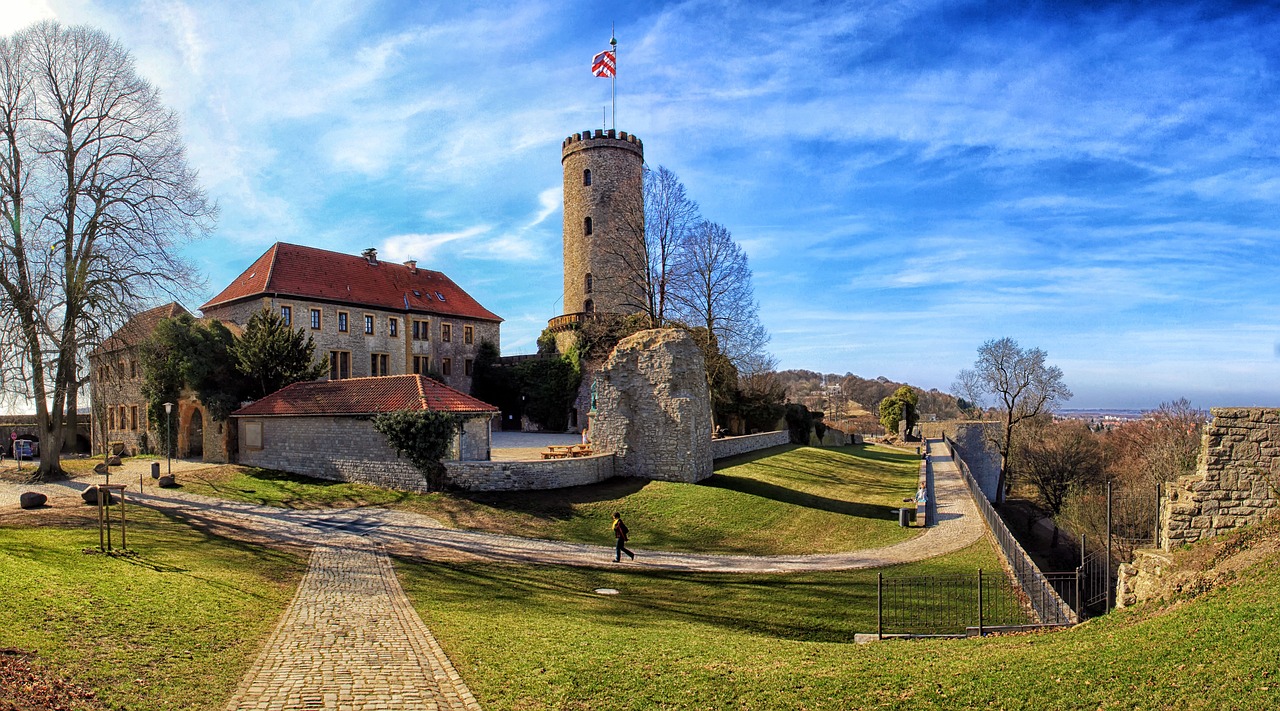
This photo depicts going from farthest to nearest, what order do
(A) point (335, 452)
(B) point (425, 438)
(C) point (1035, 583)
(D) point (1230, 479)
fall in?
(A) point (335, 452) → (B) point (425, 438) → (C) point (1035, 583) → (D) point (1230, 479)

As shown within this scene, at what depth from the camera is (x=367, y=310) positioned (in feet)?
129

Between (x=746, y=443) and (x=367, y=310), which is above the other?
(x=367, y=310)

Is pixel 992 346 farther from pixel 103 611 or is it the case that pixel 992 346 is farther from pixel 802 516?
pixel 103 611

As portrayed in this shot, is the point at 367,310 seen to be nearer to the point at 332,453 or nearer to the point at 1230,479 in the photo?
the point at 332,453

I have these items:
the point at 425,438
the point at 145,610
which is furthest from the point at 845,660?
the point at 425,438

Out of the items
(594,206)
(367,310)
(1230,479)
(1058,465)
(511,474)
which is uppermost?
(594,206)

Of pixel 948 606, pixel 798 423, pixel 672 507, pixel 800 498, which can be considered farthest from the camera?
pixel 798 423

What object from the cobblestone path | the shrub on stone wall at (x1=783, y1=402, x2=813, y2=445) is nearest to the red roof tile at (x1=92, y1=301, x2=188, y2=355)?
the cobblestone path

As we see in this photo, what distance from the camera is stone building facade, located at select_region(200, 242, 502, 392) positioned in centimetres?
3612

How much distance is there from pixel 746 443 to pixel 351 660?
26060 mm

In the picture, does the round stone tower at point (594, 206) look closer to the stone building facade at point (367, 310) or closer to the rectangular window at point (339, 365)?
the stone building facade at point (367, 310)

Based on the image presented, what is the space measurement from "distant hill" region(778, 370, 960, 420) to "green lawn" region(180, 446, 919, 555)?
62.0 metres

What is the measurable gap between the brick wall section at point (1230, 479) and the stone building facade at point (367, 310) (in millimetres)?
35004

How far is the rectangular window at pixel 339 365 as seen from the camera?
122ft
